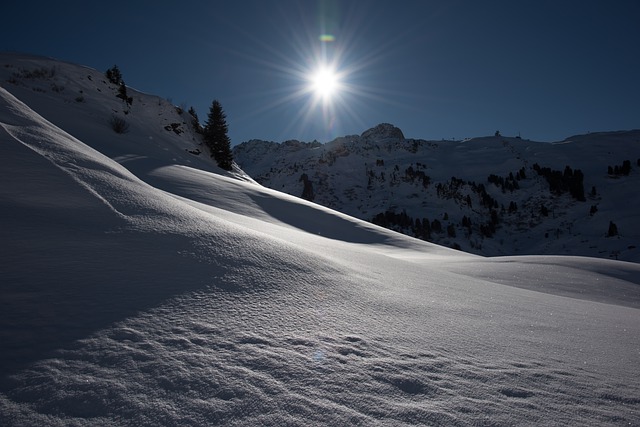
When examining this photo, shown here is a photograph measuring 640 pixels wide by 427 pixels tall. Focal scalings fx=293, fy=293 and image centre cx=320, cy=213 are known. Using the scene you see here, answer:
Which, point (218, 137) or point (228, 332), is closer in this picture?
point (228, 332)

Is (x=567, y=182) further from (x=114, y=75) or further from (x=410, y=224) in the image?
(x=114, y=75)

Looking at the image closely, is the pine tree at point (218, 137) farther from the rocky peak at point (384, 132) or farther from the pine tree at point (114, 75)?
the rocky peak at point (384, 132)

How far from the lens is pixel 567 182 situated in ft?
176

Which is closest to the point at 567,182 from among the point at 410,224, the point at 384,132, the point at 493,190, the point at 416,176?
the point at 493,190

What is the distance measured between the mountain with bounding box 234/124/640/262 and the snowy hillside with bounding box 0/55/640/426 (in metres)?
44.0

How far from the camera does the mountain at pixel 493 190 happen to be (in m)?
43.2

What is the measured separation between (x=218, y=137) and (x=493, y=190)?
180 feet

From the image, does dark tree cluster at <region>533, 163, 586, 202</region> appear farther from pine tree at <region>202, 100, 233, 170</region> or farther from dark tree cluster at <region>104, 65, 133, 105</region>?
dark tree cluster at <region>104, 65, 133, 105</region>

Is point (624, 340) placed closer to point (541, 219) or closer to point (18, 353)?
point (18, 353)

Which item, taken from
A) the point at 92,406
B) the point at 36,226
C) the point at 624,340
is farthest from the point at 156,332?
the point at 624,340

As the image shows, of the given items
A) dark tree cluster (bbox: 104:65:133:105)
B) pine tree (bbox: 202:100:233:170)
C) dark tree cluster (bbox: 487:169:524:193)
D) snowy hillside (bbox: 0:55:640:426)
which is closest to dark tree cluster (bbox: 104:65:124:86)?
dark tree cluster (bbox: 104:65:133:105)

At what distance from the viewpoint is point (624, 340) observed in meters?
2.89

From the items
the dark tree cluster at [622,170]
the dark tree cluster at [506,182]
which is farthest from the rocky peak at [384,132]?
the dark tree cluster at [622,170]

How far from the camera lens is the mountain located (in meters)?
43.2
